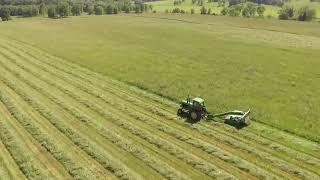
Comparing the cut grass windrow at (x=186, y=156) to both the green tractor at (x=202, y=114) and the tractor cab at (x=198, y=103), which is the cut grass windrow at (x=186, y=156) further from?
the tractor cab at (x=198, y=103)

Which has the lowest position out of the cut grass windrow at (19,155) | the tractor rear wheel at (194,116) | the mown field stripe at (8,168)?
the mown field stripe at (8,168)

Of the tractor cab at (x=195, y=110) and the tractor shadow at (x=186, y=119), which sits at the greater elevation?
the tractor cab at (x=195, y=110)

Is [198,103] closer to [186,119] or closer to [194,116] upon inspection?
[194,116]

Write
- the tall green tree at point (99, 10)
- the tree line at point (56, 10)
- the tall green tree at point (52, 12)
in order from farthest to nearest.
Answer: the tall green tree at point (99, 10), the tree line at point (56, 10), the tall green tree at point (52, 12)

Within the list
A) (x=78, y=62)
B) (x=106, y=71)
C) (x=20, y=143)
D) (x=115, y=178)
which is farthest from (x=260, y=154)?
(x=78, y=62)

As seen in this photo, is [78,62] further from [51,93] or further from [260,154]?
[260,154]

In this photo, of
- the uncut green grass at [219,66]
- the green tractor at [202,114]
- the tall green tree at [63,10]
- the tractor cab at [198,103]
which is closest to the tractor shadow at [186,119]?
the green tractor at [202,114]

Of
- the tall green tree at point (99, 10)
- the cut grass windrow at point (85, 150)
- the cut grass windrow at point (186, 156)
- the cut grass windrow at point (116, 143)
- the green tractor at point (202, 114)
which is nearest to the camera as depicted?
Result: the cut grass windrow at point (85, 150)

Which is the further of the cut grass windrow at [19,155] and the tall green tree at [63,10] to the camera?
the tall green tree at [63,10]
